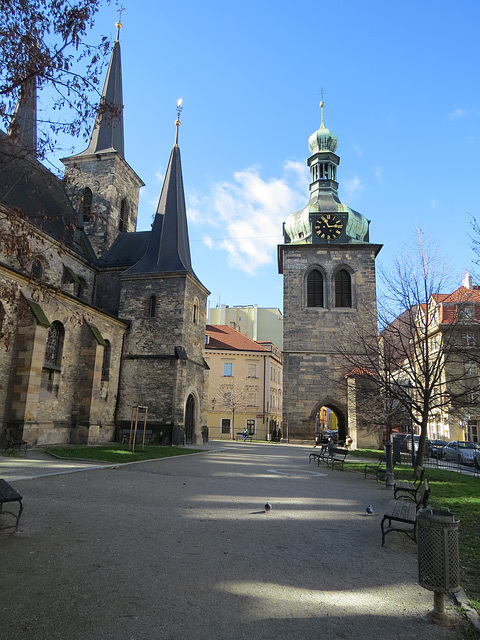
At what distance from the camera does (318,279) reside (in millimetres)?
37875

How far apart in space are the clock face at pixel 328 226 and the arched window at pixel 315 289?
3218 mm

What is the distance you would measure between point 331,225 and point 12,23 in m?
35.1

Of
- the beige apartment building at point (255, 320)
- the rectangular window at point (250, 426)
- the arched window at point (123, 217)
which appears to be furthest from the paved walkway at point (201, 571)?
the beige apartment building at point (255, 320)

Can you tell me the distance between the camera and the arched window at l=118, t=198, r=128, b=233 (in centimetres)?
3300

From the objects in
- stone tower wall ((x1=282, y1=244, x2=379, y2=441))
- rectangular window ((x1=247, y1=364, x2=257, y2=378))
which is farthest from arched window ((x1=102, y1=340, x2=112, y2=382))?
rectangular window ((x1=247, y1=364, x2=257, y2=378))

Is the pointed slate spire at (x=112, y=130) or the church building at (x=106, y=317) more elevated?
the pointed slate spire at (x=112, y=130)

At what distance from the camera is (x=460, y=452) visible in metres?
25.6

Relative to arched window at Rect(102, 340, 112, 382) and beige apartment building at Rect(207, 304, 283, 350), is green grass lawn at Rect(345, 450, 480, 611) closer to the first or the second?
arched window at Rect(102, 340, 112, 382)

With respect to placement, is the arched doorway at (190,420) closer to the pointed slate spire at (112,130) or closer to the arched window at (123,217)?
the arched window at (123,217)

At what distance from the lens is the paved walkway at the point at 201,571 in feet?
11.0

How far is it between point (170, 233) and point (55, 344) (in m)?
11.1

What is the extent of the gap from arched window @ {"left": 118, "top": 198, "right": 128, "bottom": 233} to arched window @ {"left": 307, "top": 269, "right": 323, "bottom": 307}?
1532cm

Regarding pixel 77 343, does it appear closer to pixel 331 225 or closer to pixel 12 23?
pixel 12 23

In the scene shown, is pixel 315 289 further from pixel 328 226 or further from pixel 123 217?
pixel 123 217
